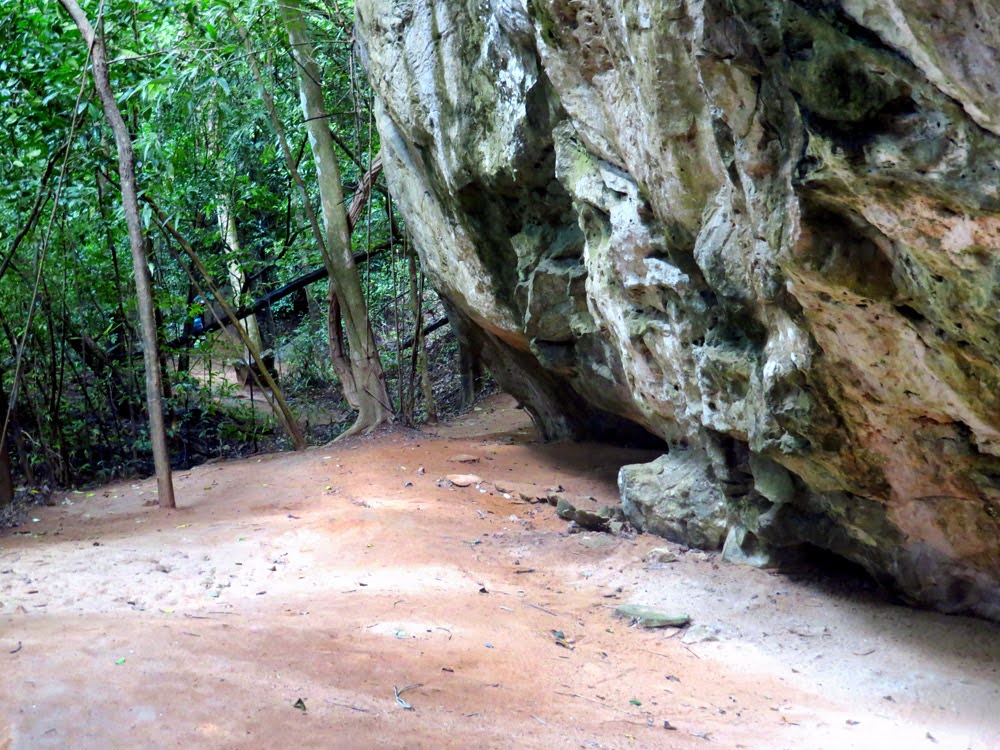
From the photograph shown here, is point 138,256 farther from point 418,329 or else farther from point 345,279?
point 418,329

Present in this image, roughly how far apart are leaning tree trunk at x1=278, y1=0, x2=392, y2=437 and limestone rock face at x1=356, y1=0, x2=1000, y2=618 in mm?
2823

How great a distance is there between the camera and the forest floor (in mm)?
3328

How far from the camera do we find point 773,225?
3.74m

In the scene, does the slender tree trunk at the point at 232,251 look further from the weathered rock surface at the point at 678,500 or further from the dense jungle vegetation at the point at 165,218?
the weathered rock surface at the point at 678,500

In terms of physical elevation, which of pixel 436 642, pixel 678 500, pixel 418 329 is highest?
pixel 418 329

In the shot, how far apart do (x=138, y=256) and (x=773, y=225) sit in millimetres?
5940

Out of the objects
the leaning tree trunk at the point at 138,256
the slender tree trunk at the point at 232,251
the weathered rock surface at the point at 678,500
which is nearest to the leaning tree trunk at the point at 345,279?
the slender tree trunk at the point at 232,251

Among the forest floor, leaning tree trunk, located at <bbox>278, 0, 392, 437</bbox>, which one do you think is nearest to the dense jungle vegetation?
leaning tree trunk, located at <bbox>278, 0, 392, 437</bbox>

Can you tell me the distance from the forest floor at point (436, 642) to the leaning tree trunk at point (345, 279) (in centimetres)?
347

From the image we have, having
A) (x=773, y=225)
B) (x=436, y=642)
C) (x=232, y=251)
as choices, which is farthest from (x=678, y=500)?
(x=232, y=251)

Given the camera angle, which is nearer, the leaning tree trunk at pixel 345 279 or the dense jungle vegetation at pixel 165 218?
the dense jungle vegetation at pixel 165 218

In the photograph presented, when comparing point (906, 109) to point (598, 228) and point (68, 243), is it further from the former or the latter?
point (68, 243)

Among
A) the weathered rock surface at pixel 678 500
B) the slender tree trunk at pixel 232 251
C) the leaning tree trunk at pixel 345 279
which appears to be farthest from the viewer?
the slender tree trunk at pixel 232 251

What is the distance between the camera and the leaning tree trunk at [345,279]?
35.7ft
